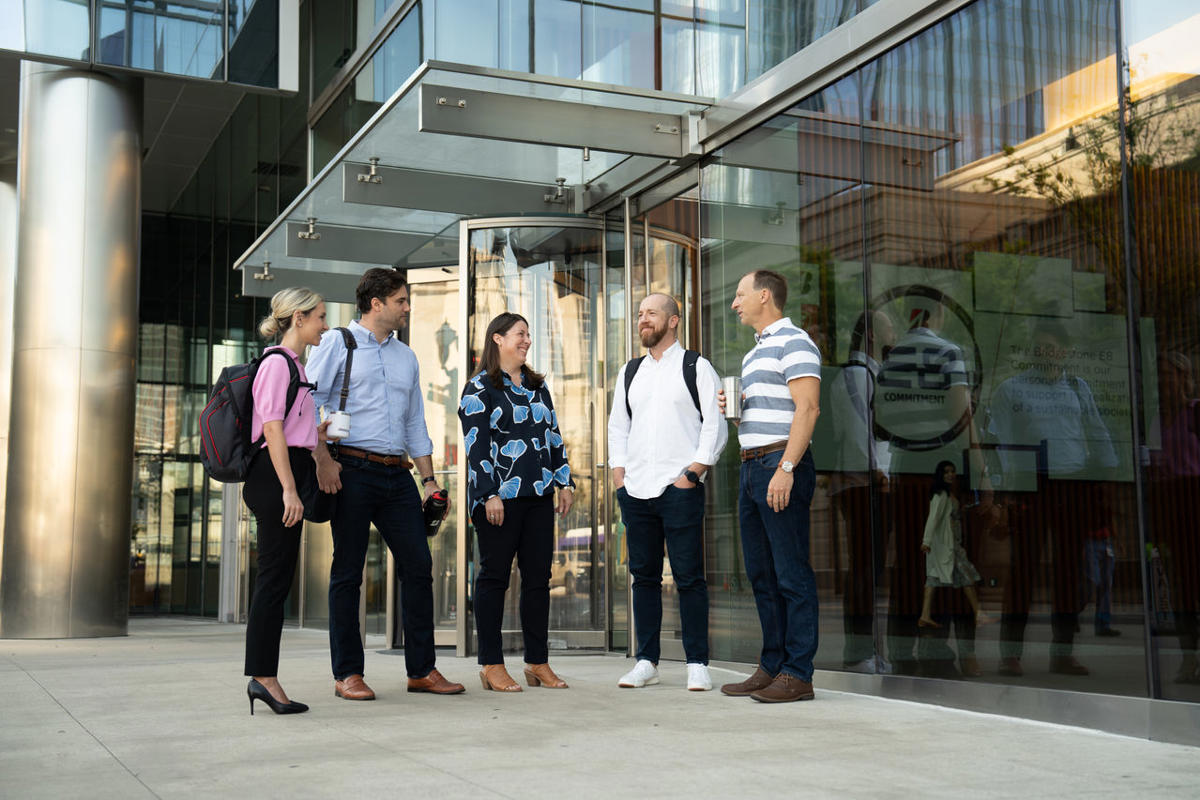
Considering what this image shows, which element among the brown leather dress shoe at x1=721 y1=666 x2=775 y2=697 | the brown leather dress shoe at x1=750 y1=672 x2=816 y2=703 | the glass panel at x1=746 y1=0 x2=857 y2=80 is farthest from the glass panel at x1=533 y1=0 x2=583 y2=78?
the brown leather dress shoe at x1=750 y1=672 x2=816 y2=703

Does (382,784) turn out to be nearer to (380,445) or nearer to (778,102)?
(380,445)

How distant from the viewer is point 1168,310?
14.2 feet

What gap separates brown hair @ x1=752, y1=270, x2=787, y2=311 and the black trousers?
7.39ft

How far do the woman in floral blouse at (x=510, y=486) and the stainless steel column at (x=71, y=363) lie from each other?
8.26 meters

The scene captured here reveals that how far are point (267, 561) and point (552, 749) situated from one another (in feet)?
5.05

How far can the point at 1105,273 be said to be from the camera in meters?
4.57

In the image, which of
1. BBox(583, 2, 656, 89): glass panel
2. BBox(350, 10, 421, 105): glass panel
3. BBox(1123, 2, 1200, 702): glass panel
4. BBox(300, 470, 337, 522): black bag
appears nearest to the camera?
BBox(1123, 2, 1200, 702): glass panel

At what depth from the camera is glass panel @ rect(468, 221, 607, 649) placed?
8.38m

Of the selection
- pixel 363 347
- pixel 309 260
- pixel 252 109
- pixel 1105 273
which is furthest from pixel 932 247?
pixel 252 109

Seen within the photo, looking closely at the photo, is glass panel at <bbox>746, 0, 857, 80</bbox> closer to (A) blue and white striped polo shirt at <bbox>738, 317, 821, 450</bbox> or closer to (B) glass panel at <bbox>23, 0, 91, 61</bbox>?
(A) blue and white striped polo shirt at <bbox>738, 317, 821, 450</bbox>

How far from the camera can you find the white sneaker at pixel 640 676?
233 inches

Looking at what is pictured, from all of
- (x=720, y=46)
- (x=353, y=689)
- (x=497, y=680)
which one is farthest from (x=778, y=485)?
(x=720, y=46)

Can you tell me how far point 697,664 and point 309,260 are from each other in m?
6.22

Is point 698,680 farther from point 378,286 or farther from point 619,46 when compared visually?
point 619,46
